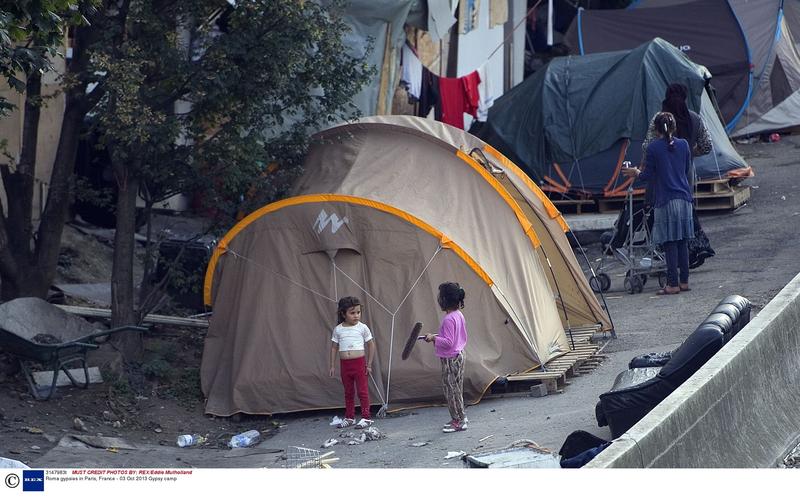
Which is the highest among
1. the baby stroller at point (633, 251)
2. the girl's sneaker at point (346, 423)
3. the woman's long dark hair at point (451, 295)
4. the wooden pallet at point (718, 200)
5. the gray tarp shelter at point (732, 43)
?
the gray tarp shelter at point (732, 43)

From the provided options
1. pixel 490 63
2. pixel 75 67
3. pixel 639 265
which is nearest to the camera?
pixel 75 67

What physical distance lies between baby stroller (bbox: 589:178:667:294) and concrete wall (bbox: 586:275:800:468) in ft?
13.9

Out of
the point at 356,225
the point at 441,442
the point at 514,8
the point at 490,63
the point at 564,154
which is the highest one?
the point at 514,8

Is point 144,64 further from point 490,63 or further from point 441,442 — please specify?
point 490,63

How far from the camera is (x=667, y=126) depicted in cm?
1166

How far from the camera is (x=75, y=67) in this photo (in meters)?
10.9

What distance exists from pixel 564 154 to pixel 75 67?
25.0 feet

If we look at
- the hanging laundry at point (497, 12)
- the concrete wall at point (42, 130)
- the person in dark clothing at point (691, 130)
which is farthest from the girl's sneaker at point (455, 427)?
the hanging laundry at point (497, 12)

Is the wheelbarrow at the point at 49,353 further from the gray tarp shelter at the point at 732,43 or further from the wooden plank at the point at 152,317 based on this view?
the gray tarp shelter at the point at 732,43

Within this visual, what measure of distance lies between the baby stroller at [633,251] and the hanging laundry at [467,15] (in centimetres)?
722

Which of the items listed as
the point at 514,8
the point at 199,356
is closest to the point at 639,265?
the point at 199,356

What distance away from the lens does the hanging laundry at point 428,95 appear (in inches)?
678

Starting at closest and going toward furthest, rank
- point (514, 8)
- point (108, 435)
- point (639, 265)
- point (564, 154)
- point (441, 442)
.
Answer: point (441, 442)
point (108, 435)
point (639, 265)
point (564, 154)
point (514, 8)

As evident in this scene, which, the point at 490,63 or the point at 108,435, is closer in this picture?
the point at 108,435
